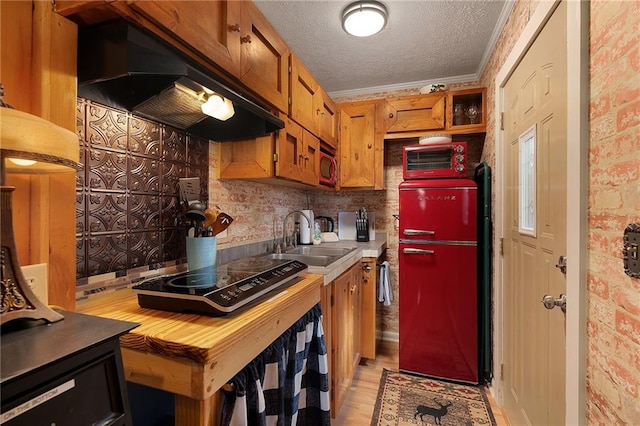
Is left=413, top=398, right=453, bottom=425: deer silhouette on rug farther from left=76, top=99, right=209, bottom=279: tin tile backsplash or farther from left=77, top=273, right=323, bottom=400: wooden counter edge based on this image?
left=76, top=99, right=209, bottom=279: tin tile backsplash

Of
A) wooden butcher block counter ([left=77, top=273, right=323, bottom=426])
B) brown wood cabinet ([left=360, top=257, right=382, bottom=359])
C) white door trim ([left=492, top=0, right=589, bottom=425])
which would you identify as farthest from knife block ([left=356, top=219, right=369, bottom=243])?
wooden butcher block counter ([left=77, top=273, right=323, bottom=426])

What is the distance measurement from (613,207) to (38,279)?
5.30 ft

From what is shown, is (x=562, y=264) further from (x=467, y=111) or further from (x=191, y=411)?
(x=467, y=111)

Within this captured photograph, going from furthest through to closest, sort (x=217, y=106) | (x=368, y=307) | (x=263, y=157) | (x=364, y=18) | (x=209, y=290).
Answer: (x=368, y=307) < (x=364, y=18) < (x=263, y=157) < (x=217, y=106) < (x=209, y=290)

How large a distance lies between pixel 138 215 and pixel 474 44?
246 cm

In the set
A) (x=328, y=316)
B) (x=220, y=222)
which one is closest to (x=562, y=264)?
(x=328, y=316)

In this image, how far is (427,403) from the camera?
6.49ft

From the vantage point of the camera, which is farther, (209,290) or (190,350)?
(209,290)

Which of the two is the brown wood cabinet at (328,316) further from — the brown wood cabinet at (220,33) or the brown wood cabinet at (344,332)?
the brown wood cabinet at (220,33)

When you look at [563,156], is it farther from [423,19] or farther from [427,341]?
[427,341]

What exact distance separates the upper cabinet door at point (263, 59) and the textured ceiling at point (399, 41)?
15.1 inches

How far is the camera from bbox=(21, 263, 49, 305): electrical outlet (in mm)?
755

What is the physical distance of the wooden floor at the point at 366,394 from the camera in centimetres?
182

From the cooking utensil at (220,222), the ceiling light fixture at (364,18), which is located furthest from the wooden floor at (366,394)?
the ceiling light fixture at (364,18)
